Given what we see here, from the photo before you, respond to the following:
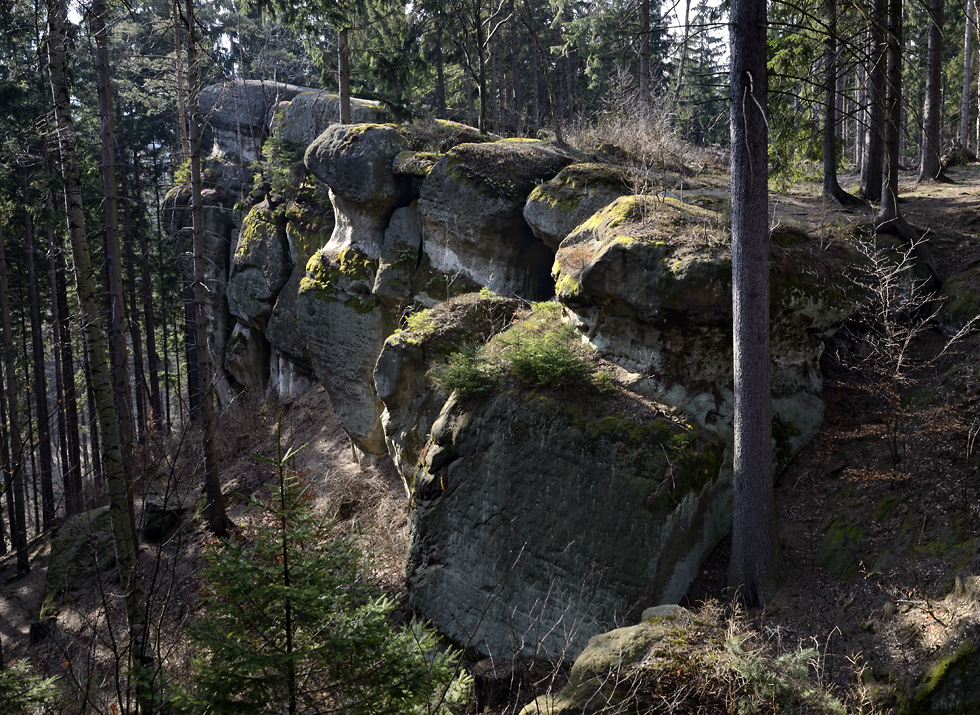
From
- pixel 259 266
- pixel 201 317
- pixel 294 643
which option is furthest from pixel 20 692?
pixel 259 266

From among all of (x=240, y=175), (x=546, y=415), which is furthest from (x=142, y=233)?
(x=546, y=415)

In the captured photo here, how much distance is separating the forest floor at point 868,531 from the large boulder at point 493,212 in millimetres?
4997

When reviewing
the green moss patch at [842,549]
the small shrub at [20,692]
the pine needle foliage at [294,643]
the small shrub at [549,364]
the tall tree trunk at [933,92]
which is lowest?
the green moss patch at [842,549]

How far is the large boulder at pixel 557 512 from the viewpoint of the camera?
27.4 feet

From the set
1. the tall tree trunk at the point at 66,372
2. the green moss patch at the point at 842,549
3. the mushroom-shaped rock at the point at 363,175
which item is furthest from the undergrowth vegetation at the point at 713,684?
the tall tree trunk at the point at 66,372

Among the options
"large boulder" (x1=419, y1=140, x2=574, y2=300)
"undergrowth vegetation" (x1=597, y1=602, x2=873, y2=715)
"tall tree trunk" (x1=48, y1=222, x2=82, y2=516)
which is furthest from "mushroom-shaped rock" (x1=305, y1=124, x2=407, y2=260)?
"undergrowth vegetation" (x1=597, y1=602, x2=873, y2=715)

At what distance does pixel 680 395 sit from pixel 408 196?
27.9ft

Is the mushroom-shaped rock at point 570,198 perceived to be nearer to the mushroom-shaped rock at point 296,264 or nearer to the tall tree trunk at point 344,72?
the mushroom-shaped rock at point 296,264

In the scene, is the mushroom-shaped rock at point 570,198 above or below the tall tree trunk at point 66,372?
above

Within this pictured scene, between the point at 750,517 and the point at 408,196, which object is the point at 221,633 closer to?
the point at 750,517

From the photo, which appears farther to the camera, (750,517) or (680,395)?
(680,395)

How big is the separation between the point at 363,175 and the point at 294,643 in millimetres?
12272

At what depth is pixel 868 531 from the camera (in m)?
7.95

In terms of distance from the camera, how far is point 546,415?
9.45 meters
